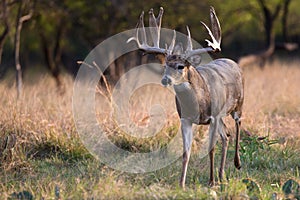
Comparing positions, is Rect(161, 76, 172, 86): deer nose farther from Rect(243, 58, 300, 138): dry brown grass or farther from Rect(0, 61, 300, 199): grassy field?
Rect(243, 58, 300, 138): dry brown grass

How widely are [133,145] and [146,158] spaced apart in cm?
40

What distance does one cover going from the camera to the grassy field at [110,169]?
17.7ft

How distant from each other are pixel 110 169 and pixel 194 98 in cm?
149

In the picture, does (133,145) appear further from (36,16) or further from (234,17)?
(234,17)

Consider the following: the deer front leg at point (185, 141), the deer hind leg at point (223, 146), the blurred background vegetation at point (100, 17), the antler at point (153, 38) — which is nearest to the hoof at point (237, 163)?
the deer hind leg at point (223, 146)

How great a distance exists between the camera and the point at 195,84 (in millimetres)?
5617

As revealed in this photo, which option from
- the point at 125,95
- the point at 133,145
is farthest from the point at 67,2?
the point at 133,145

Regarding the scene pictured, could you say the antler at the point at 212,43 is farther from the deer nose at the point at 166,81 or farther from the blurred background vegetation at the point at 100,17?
the blurred background vegetation at the point at 100,17

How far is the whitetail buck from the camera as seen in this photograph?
5.38 metres

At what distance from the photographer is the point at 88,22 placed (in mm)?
16828

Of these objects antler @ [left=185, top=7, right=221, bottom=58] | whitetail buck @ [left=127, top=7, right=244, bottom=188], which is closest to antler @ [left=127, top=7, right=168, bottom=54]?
whitetail buck @ [left=127, top=7, right=244, bottom=188]

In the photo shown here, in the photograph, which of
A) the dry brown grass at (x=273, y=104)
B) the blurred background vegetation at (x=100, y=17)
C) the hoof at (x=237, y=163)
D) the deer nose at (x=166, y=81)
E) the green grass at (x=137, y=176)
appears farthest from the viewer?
the blurred background vegetation at (x=100, y=17)

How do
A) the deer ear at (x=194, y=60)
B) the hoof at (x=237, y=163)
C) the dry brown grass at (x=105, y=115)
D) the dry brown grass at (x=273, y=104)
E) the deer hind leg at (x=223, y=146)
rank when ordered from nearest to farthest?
the deer ear at (x=194, y=60), the deer hind leg at (x=223, y=146), the hoof at (x=237, y=163), the dry brown grass at (x=105, y=115), the dry brown grass at (x=273, y=104)

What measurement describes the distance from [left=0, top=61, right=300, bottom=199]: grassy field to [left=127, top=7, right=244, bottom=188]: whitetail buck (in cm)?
46
